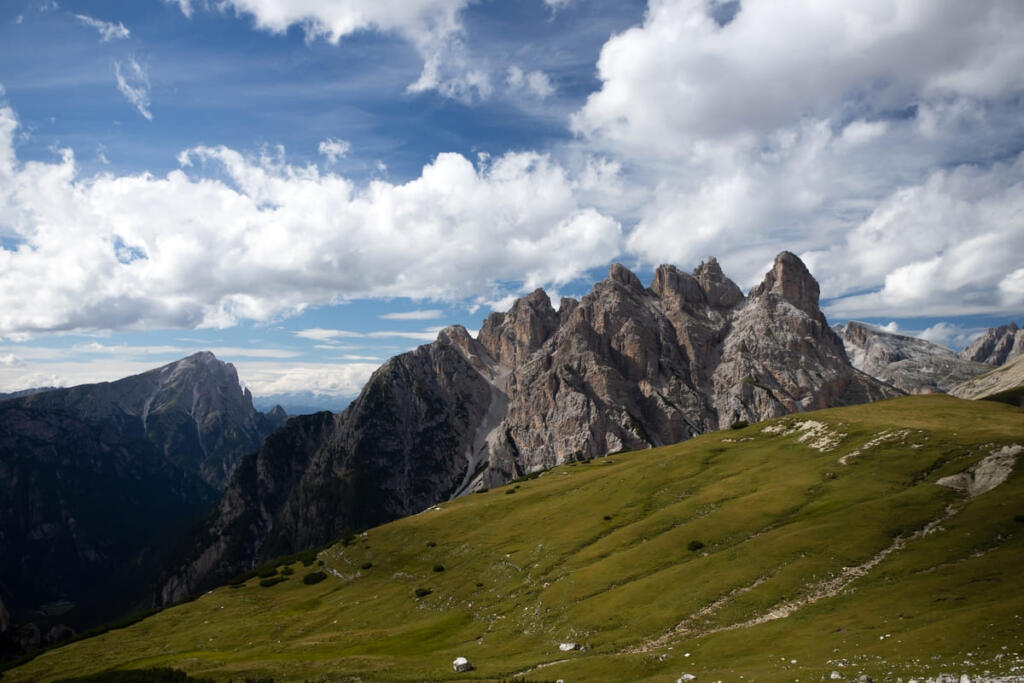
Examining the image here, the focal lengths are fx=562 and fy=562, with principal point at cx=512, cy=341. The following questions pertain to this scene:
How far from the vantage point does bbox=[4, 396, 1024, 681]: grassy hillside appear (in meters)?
41.6

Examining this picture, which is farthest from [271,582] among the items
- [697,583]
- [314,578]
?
[697,583]

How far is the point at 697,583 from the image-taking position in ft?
188

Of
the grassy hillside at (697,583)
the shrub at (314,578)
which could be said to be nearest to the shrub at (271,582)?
the grassy hillside at (697,583)

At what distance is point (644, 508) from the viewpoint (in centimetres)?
8769

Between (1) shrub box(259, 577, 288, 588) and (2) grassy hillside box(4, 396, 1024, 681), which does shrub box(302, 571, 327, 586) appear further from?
(1) shrub box(259, 577, 288, 588)

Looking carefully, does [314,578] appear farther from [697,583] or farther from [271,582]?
[697,583]

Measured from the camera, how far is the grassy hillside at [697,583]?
4156 centimetres

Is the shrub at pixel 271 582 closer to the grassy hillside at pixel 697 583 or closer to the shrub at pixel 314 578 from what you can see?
the grassy hillside at pixel 697 583

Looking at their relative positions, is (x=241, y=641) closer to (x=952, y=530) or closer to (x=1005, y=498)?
(x=952, y=530)

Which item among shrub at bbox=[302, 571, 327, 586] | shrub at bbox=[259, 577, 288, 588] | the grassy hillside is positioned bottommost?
shrub at bbox=[259, 577, 288, 588]

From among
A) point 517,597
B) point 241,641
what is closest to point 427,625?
point 517,597

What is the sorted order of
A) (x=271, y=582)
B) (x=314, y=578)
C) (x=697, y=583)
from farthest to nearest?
(x=271, y=582) < (x=314, y=578) < (x=697, y=583)

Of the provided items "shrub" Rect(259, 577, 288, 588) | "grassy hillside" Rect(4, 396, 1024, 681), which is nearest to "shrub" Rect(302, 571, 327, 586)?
"grassy hillside" Rect(4, 396, 1024, 681)

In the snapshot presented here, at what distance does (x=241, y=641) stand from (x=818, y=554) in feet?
254
